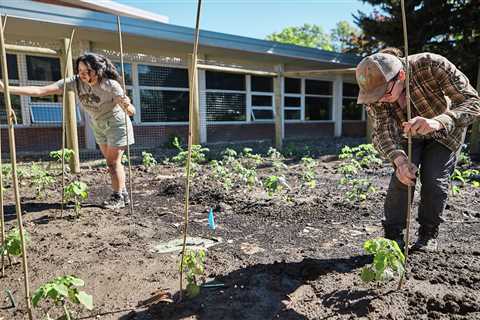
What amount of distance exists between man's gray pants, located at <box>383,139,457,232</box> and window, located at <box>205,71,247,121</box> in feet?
28.3

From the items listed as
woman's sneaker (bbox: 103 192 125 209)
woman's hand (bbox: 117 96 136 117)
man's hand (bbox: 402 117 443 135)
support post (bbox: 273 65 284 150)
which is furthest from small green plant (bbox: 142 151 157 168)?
man's hand (bbox: 402 117 443 135)

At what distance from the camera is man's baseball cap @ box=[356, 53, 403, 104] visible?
1.76 meters

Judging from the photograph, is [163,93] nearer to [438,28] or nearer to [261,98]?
[261,98]

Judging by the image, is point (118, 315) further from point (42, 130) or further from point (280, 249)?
point (42, 130)

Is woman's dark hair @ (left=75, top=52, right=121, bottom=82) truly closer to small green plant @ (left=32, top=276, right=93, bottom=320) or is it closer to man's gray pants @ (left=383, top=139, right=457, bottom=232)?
small green plant @ (left=32, top=276, right=93, bottom=320)

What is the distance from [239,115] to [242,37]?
2.42 meters

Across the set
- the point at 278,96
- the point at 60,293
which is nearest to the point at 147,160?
the point at 278,96

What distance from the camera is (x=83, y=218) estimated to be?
321cm

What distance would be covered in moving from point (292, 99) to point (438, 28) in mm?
5080

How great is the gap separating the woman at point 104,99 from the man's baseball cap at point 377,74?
83.6 inches

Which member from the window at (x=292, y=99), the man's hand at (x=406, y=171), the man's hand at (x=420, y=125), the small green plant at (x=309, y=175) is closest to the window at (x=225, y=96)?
the window at (x=292, y=99)

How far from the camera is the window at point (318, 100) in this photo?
45.0 feet

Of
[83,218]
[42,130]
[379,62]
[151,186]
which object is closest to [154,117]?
[42,130]

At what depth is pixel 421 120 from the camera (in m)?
Answer: 1.65
